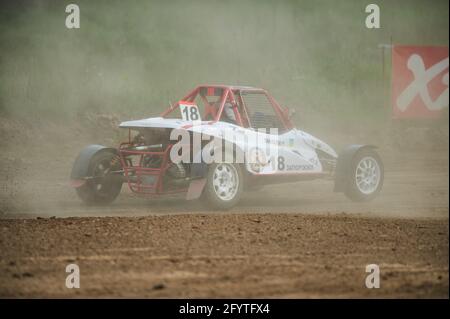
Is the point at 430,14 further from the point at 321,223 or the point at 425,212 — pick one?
the point at 321,223

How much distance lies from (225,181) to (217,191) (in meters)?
0.18

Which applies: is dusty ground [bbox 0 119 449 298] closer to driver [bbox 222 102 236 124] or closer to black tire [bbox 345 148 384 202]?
black tire [bbox 345 148 384 202]

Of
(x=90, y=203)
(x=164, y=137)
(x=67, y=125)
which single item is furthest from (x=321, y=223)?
(x=67, y=125)

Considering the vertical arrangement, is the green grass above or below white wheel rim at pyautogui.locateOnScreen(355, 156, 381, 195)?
above

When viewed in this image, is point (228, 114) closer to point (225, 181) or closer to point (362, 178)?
point (225, 181)

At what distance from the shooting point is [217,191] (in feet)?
38.4

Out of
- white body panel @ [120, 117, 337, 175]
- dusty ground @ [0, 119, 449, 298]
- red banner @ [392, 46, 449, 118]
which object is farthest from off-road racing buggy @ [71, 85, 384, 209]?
red banner @ [392, 46, 449, 118]

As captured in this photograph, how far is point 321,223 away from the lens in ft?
34.3

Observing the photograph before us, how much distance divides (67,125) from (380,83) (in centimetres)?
881

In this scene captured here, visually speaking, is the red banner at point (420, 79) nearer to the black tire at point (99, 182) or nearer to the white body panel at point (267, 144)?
the white body panel at point (267, 144)

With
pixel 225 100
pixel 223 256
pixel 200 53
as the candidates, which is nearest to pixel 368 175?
pixel 225 100

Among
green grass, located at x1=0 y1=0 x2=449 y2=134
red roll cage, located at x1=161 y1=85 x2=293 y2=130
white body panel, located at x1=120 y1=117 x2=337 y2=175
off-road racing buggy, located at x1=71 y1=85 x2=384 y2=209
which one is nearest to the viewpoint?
off-road racing buggy, located at x1=71 y1=85 x2=384 y2=209

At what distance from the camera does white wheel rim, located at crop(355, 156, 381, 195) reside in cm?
1306

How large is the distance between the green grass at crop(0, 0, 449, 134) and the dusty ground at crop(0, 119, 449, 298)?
5617 millimetres
